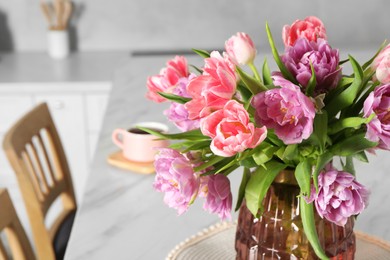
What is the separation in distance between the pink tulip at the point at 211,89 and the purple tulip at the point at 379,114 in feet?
0.54

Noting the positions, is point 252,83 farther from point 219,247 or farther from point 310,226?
point 219,247

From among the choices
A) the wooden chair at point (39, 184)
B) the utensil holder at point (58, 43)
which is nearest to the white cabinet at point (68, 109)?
the utensil holder at point (58, 43)

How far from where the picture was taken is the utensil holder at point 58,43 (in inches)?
128

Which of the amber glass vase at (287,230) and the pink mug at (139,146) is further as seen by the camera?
the pink mug at (139,146)

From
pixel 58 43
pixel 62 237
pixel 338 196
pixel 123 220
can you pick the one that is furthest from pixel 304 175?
pixel 58 43

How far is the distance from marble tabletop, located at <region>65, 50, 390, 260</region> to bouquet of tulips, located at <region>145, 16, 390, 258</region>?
1.24 feet

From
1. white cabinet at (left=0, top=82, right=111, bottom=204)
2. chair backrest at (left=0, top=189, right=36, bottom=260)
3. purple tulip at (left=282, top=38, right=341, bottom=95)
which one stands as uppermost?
purple tulip at (left=282, top=38, right=341, bottom=95)

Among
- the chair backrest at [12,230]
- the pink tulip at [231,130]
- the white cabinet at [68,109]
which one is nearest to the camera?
the pink tulip at [231,130]

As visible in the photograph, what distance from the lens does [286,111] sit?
2.61 ft

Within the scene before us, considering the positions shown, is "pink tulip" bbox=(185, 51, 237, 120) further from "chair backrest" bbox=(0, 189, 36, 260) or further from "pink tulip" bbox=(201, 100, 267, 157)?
"chair backrest" bbox=(0, 189, 36, 260)

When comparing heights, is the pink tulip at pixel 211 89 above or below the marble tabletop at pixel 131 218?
above

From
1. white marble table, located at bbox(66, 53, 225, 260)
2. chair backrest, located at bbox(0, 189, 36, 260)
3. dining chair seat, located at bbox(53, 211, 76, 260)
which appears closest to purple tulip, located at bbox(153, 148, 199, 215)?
white marble table, located at bbox(66, 53, 225, 260)

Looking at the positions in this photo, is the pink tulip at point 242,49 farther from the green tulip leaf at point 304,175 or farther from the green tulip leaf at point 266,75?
the green tulip leaf at point 304,175

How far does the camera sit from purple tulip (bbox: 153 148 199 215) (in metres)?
0.85
